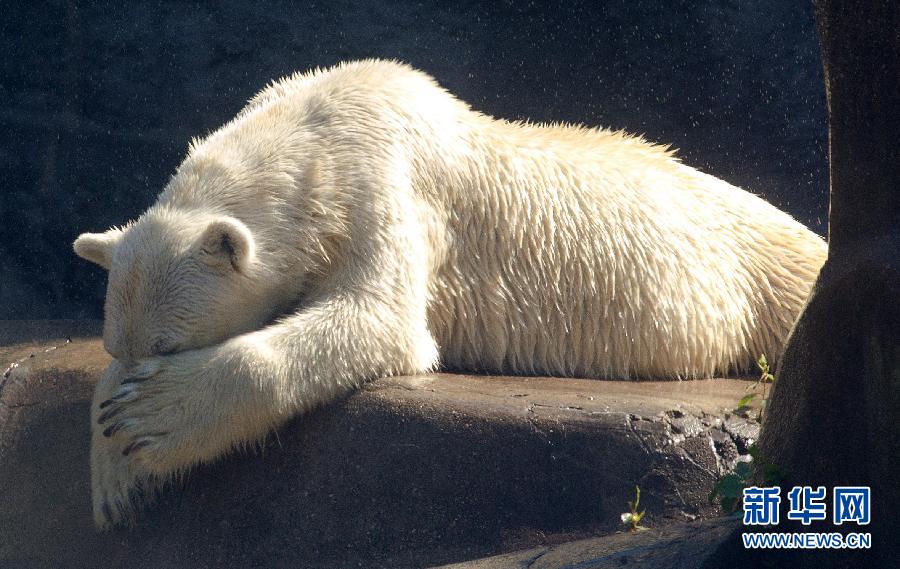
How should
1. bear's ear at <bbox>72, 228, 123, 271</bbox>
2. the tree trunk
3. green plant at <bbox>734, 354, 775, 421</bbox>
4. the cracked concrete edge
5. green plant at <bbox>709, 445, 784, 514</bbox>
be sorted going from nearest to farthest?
1. the tree trunk
2. the cracked concrete edge
3. green plant at <bbox>709, 445, 784, 514</bbox>
4. green plant at <bbox>734, 354, 775, 421</bbox>
5. bear's ear at <bbox>72, 228, 123, 271</bbox>

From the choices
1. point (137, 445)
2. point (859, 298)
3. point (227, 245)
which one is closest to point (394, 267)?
point (227, 245)

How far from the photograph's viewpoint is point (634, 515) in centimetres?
308

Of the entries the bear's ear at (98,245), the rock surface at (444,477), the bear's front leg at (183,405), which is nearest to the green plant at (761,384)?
the rock surface at (444,477)

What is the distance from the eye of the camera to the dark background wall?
20.8ft

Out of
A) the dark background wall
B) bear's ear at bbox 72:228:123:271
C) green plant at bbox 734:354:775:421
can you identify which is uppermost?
the dark background wall

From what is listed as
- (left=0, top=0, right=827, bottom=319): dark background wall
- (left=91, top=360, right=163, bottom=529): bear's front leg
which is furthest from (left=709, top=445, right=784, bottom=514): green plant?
(left=0, top=0, right=827, bottom=319): dark background wall

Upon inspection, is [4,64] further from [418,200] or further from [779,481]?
[779,481]

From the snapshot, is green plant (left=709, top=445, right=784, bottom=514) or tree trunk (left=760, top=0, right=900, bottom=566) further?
green plant (left=709, top=445, right=784, bottom=514)

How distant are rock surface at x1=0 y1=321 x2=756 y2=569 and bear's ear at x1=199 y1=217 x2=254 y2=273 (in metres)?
0.58

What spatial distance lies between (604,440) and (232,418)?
1.20 meters

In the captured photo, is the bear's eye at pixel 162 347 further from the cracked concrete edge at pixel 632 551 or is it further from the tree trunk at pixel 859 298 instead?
the tree trunk at pixel 859 298

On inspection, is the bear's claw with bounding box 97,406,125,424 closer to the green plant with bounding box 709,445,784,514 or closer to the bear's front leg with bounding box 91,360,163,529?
the bear's front leg with bounding box 91,360,163,529

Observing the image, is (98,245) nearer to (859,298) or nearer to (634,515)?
(634,515)

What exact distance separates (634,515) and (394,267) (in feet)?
3.98
